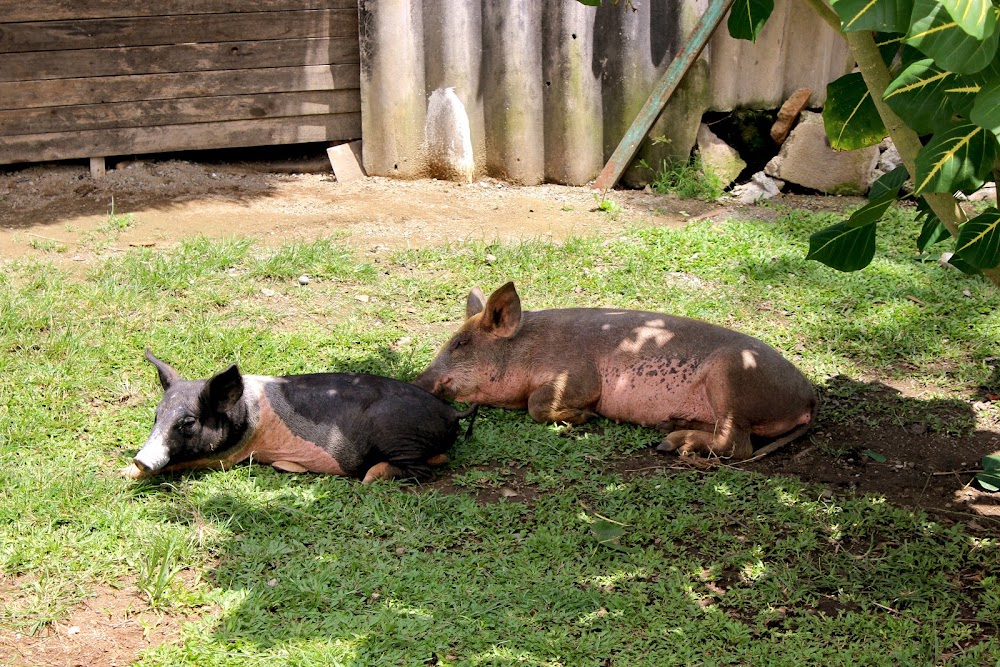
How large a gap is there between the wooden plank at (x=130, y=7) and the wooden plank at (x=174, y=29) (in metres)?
0.04

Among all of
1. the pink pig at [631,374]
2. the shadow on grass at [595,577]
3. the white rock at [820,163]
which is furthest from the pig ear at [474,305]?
the white rock at [820,163]

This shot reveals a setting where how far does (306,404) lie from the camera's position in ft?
16.2

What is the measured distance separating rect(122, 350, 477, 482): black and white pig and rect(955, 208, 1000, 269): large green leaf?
251cm

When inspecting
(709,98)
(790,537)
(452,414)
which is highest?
(709,98)

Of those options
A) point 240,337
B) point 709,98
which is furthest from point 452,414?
point 709,98

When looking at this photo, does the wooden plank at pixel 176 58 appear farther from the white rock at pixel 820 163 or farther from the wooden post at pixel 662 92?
the white rock at pixel 820 163

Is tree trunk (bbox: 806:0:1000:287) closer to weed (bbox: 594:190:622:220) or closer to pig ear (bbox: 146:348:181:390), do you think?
pig ear (bbox: 146:348:181:390)

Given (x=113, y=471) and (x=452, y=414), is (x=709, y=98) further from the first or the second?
(x=113, y=471)

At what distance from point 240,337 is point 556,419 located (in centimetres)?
197

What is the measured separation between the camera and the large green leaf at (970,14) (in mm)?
2627

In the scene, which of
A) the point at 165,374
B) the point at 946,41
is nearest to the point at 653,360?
the point at 165,374

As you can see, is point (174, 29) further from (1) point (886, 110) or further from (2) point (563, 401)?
(1) point (886, 110)

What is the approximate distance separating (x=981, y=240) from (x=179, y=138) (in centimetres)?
747

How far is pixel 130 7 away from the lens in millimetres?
8773
